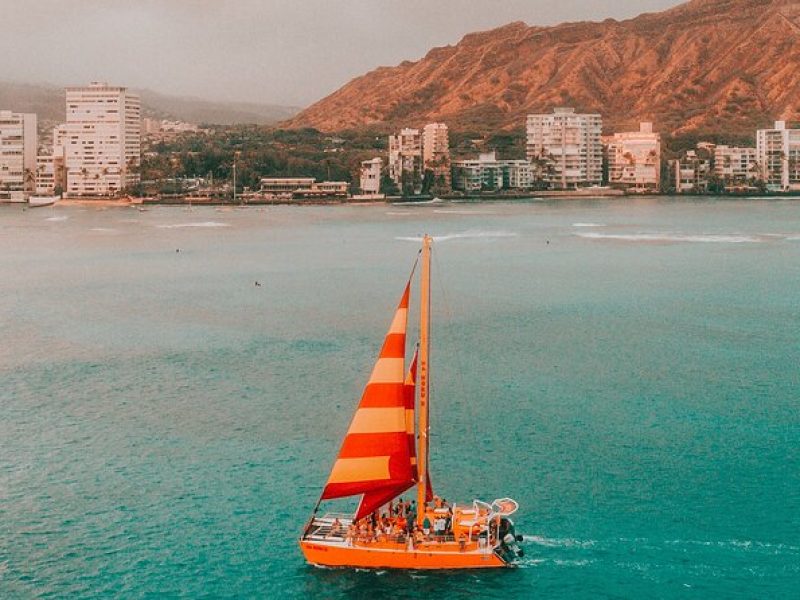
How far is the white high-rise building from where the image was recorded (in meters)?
125

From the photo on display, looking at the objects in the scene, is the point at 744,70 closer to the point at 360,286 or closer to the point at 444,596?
the point at 360,286

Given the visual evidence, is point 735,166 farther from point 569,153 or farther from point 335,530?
point 335,530

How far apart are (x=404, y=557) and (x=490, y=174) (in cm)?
11359

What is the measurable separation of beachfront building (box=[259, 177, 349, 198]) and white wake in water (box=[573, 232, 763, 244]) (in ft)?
165

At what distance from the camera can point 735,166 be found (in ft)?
423

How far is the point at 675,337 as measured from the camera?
29.2 meters

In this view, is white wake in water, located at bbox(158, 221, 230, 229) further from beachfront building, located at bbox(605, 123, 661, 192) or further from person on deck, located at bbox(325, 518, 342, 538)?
person on deck, located at bbox(325, 518, 342, 538)

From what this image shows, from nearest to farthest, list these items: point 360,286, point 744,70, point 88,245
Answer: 1. point 360,286
2. point 88,245
3. point 744,70

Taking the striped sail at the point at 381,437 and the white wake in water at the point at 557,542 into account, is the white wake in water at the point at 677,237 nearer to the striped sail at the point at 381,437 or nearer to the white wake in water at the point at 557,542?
the white wake in water at the point at 557,542

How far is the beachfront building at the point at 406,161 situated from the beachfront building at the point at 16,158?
40.8 meters

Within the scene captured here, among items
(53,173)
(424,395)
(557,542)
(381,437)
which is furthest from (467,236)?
(53,173)

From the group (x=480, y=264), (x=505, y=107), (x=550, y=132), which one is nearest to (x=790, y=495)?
(x=480, y=264)

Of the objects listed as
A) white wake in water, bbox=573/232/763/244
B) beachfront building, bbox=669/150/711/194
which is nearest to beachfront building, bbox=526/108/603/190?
beachfront building, bbox=669/150/711/194

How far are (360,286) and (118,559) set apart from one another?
2714 cm
